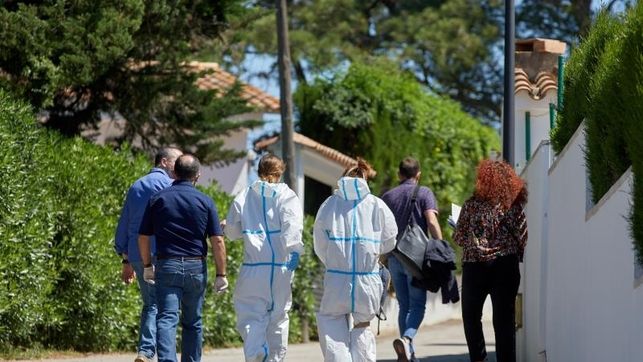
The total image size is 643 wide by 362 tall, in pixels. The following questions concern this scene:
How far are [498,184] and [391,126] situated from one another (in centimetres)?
1606

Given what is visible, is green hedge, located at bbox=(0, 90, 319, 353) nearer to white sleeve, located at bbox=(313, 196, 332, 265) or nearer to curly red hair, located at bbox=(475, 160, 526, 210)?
white sleeve, located at bbox=(313, 196, 332, 265)

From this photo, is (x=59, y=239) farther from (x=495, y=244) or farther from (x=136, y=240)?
(x=495, y=244)

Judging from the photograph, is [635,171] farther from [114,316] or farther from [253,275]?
[114,316]

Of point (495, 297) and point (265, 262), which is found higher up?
point (265, 262)

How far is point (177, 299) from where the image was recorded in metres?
10.2

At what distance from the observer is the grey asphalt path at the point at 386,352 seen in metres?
14.0

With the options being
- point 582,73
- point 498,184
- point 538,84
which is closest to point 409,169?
point 498,184

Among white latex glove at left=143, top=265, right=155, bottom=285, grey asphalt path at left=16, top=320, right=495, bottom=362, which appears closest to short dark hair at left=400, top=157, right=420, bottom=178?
grey asphalt path at left=16, top=320, right=495, bottom=362

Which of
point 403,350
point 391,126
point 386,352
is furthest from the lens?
point 391,126

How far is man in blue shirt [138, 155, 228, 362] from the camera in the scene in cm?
1016

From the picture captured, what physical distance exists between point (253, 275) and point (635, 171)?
386 cm

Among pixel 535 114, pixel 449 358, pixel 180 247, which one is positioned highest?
pixel 535 114

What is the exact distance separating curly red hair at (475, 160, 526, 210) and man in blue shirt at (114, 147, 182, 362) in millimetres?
2615

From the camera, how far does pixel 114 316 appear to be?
14234 millimetres
